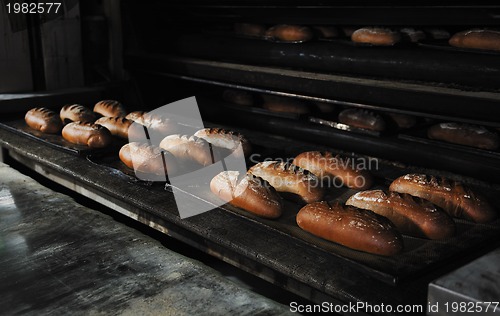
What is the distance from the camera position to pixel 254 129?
4316 mm

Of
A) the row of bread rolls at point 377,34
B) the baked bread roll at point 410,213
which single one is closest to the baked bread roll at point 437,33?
the row of bread rolls at point 377,34

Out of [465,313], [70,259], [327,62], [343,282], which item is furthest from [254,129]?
[465,313]

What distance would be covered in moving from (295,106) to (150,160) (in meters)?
1.48

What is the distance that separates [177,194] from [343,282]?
44.4 inches

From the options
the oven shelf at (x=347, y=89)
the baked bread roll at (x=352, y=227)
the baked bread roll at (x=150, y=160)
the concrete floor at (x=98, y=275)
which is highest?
the oven shelf at (x=347, y=89)

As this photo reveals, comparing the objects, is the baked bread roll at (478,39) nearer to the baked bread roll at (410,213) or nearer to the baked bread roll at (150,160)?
the baked bread roll at (410,213)

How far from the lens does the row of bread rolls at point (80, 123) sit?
3625mm

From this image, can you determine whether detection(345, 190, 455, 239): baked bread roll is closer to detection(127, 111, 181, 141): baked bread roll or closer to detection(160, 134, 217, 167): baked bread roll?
detection(160, 134, 217, 167): baked bread roll

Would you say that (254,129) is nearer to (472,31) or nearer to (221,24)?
(221,24)

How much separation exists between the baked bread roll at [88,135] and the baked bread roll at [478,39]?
2256 mm

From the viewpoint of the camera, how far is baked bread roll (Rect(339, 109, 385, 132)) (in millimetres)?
3672

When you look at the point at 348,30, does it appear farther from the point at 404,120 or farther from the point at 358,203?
the point at 358,203

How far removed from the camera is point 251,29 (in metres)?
4.55
